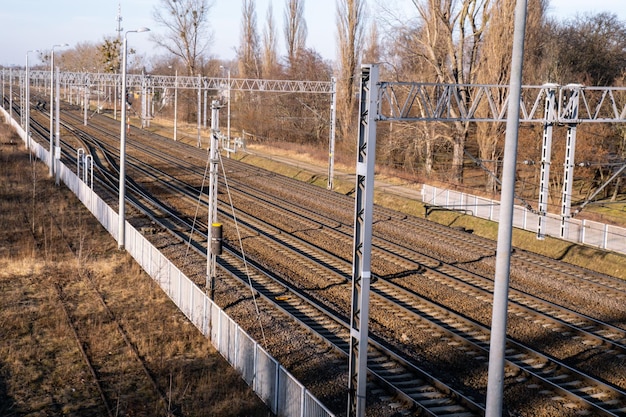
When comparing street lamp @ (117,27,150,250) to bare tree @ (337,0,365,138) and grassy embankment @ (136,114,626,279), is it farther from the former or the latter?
bare tree @ (337,0,365,138)

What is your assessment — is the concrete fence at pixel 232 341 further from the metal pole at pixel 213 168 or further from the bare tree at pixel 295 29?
the bare tree at pixel 295 29

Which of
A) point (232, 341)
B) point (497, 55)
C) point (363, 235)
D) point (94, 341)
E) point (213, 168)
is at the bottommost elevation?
point (94, 341)

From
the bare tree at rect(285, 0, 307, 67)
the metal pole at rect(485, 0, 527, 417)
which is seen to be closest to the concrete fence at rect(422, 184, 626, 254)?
the metal pole at rect(485, 0, 527, 417)

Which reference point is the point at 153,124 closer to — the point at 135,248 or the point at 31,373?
the point at 135,248

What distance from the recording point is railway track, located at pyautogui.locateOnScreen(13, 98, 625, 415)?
11.7 meters

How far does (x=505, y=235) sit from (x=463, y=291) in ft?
35.5

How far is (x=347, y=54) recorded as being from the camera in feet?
157

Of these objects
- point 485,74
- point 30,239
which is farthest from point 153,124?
point 30,239

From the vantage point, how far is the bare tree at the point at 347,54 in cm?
4769

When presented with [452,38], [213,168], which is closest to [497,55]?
[452,38]

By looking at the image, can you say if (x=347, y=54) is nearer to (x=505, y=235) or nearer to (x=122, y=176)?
(x=122, y=176)

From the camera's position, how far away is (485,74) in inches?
1323

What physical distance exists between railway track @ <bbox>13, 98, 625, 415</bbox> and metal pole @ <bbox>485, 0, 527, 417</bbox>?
4102 mm

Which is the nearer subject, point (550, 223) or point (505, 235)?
point (505, 235)
